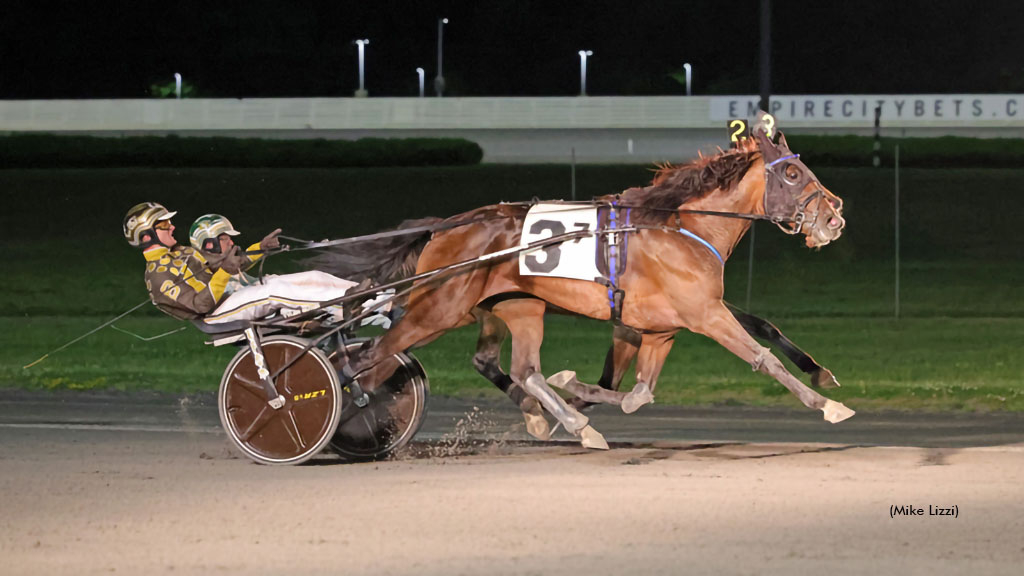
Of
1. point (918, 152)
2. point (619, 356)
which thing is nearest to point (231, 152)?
point (918, 152)

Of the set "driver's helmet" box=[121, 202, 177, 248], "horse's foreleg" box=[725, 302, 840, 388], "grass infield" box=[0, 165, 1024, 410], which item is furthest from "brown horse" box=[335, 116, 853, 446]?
"grass infield" box=[0, 165, 1024, 410]

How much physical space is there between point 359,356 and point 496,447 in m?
1.12

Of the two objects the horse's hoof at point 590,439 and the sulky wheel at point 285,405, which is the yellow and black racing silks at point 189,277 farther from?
the horse's hoof at point 590,439

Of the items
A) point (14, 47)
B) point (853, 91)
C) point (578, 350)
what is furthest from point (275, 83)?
point (578, 350)

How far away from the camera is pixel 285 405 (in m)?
8.86

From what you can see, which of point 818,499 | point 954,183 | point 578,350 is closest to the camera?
point 818,499

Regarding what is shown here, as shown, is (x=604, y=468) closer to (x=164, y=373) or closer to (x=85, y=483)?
(x=85, y=483)

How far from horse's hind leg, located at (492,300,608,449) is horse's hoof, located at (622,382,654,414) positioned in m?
0.24

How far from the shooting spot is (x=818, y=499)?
779cm

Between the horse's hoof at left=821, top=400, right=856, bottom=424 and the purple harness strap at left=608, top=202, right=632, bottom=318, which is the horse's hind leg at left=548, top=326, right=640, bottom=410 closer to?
the purple harness strap at left=608, top=202, right=632, bottom=318

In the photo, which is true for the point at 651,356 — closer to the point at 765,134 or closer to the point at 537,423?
the point at 537,423

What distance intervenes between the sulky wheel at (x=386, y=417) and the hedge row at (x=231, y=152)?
88.6 ft

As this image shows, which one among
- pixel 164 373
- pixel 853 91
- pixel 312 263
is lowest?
pixel 164 373

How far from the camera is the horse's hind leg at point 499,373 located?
938 cm
